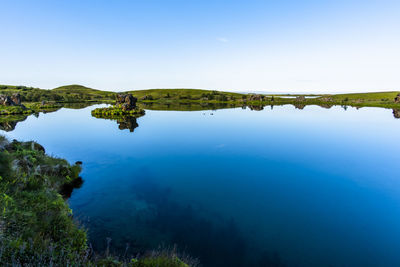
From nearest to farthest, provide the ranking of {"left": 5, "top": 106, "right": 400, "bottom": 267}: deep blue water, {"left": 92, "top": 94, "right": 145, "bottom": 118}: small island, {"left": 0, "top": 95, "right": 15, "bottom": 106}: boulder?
{"left": 5, "top": 106, "right": 400, "bottom": 267}: deep blue water
{"left": 92, "top": 94, "right": 145, "bottom": 118}: small island
{"left": 0, "top": 95, "right": 15, "bottom": 106}: boulder

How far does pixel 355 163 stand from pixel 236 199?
26072mm

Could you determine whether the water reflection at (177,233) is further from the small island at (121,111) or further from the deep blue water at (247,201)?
the small island at (121,111)

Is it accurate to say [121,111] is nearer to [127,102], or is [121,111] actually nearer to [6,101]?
[127,102]

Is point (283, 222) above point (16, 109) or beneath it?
beneath

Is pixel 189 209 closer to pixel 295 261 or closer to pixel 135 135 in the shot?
pixel 295 261

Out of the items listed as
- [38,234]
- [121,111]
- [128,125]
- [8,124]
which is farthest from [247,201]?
[121,111]

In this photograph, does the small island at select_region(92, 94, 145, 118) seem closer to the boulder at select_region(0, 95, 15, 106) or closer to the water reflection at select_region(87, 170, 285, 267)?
the boulder at select_region(0, 95, 15, 106)

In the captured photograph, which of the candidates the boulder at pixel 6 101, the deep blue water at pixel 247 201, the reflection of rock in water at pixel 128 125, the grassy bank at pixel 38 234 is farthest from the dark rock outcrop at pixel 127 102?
the grassy bank at pixel 38 234

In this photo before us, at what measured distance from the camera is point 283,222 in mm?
16516

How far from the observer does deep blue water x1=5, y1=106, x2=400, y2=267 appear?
44.8 ft

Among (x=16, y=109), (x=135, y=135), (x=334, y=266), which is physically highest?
(x=16, y=109)

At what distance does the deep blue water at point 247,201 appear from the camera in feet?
44.8

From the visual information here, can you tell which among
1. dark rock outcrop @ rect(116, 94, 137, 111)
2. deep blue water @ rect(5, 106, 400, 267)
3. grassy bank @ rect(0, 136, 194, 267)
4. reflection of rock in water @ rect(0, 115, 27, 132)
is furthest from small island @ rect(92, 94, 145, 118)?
grassy bank @ rect(0, 136, 194, 267)

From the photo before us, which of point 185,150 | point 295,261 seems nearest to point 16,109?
point 185,150
